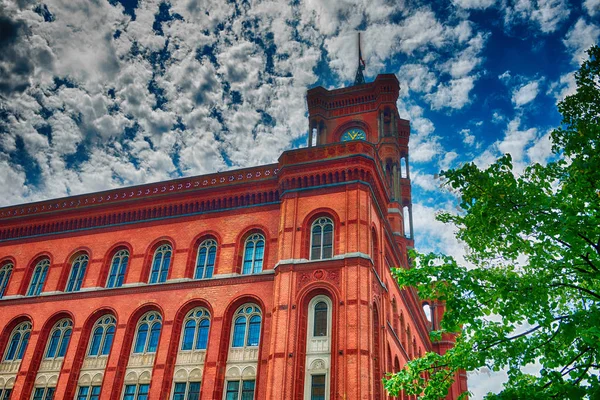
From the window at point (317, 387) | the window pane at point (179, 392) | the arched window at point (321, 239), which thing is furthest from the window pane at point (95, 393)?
the arched window at point (321, 239)

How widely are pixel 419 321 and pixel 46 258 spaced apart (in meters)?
26.4

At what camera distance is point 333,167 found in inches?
940

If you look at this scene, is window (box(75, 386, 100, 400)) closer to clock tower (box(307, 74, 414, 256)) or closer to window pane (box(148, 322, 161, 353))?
window pane (box(148, 322, 161, 353))

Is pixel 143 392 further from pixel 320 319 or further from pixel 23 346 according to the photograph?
pixel 320 319

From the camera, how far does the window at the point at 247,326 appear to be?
22.4 meters

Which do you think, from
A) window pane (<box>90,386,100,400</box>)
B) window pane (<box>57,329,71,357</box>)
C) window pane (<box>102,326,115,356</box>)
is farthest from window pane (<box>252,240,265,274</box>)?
window pane (<box>57,329,71,357</box>)

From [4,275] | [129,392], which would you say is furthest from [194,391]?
[4,275]

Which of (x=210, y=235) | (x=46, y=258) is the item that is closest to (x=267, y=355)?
(x=210, y=235)

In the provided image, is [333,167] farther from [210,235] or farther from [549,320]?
[549,320]

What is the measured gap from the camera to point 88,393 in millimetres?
23297

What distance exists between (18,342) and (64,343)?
3.14 m

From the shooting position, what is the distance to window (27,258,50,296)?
28.0 m

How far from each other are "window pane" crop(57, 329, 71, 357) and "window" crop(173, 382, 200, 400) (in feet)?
22.7

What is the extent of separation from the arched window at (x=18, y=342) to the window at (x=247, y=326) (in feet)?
39.1
